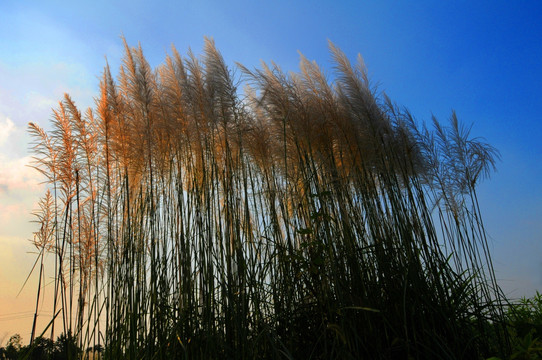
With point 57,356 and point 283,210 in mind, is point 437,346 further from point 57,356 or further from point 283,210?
point 57,356

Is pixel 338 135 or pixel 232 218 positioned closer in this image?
pixel 232 218

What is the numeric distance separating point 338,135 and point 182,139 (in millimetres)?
1336

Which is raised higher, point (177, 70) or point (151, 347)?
point (177, 70)

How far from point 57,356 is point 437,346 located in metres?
2.66

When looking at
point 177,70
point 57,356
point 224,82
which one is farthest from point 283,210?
point 57,356

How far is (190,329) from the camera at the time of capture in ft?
8.53

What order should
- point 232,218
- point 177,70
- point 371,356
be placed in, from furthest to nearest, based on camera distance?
1. point 177,70
2. point 232,218
3. point 371,356

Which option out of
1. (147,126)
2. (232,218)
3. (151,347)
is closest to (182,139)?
(147,126)

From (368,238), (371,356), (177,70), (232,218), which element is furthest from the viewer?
(177,70)

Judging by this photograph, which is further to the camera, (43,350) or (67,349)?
(43,350)

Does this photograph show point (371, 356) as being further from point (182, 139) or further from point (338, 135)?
point (182, 139)

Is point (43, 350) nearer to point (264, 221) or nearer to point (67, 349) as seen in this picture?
point (67, 349)

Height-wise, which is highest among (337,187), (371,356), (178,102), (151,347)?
(178,102)

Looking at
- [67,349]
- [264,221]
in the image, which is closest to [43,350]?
[67,349]
